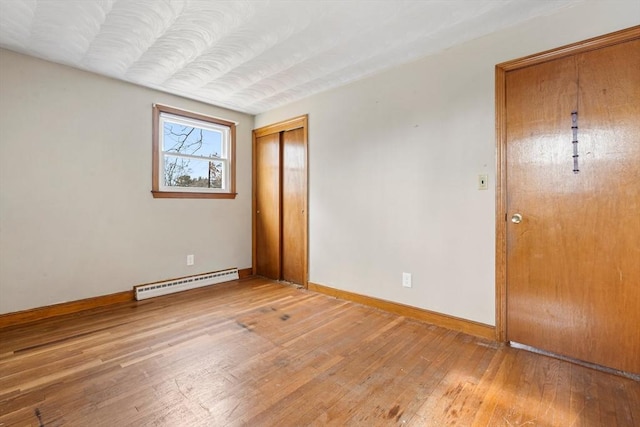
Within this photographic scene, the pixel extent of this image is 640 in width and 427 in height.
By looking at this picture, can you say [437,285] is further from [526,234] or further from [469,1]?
[469,1]

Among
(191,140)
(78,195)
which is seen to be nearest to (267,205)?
(191,140)

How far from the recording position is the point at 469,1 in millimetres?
1877

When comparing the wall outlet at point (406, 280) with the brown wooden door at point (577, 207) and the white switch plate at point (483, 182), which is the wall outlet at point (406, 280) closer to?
the brown wooden door at point (577, 207)

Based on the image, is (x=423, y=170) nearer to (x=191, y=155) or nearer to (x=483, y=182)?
(x=483, y=182)

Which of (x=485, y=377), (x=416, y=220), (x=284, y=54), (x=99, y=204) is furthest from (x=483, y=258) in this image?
(x=99, y=204)

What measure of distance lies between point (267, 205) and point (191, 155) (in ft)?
3.79

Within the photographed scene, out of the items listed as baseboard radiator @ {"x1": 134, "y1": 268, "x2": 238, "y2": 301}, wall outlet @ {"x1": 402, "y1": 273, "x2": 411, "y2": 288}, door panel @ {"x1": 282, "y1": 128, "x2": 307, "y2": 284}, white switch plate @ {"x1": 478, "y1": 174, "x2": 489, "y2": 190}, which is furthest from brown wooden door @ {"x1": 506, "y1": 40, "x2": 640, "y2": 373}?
baseboard radiator @ {"x1": 134, "y1": 268, "x2": 238, "y2": 301}

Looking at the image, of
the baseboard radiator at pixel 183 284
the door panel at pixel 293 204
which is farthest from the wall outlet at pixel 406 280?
the baseboard radiator at pixel 183 284

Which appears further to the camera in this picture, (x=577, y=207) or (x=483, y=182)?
(x=483, y=182)

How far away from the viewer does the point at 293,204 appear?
12.6 ft

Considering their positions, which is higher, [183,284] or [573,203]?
[573,203]

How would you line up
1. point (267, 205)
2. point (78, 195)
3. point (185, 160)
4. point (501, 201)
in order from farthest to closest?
point (267, 205) → point (185, 160) → point (78, 195) → point (501, 201)

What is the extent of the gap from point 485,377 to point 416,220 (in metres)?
1.27

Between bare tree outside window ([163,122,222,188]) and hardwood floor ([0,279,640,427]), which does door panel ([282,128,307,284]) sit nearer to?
bare tree outside window ([163,122,222,188])
